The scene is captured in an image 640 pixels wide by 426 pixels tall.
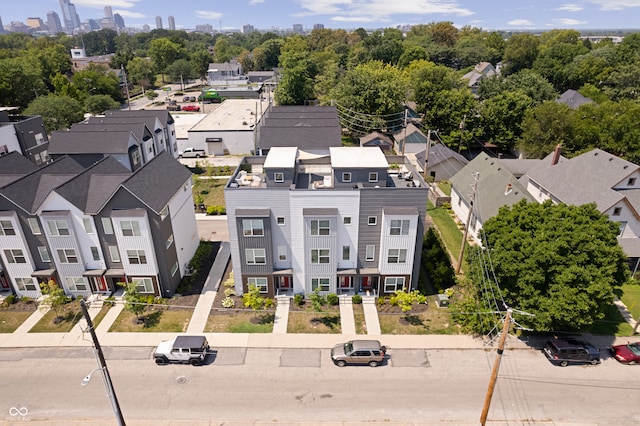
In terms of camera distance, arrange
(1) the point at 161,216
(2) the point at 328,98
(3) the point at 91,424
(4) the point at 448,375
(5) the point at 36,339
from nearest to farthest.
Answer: (3) the point at 91,424
(4) the point at 448,375
(5) the point at 36,339
(1) the point at 161,216
(2) the point at 328,98

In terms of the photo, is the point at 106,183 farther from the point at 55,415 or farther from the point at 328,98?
the point at 328,98

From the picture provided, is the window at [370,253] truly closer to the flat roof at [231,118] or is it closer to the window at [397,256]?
the window at [397,256]

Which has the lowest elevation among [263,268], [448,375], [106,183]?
[448,375]

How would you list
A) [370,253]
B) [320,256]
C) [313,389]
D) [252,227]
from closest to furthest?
[313,389], [252,227], [320,256], [370,253]

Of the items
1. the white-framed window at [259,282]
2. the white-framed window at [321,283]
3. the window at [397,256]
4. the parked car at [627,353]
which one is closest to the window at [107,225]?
the white-framed window at [259,282]

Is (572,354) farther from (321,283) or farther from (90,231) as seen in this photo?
(90,231)

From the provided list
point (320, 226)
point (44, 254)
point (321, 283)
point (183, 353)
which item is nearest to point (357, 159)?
point (320, 226)

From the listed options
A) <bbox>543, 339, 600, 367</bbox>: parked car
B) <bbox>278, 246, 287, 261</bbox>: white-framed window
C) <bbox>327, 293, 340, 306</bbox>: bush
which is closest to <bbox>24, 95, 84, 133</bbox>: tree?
<bbox>278, 246, 287, 261</bbox>: white-framed window

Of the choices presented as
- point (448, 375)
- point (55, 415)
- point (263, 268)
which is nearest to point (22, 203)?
point (55, 415)
